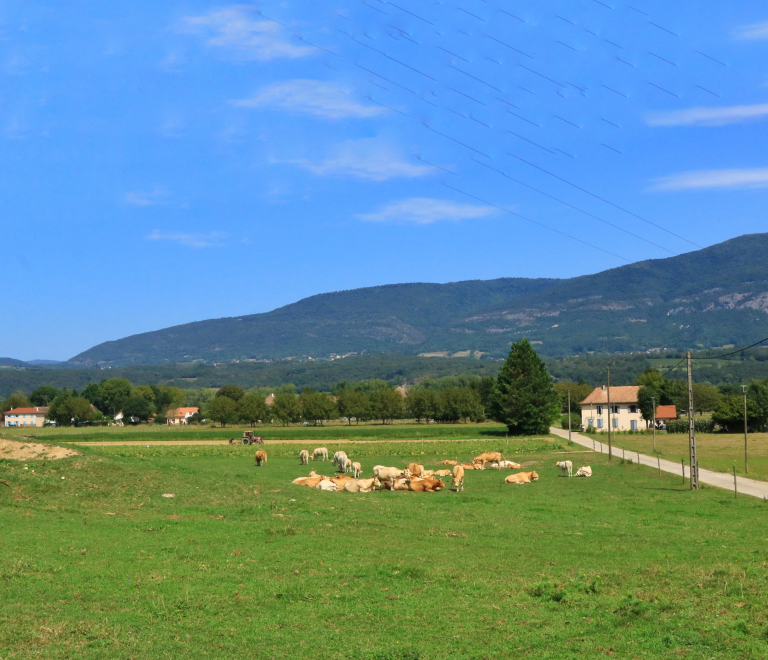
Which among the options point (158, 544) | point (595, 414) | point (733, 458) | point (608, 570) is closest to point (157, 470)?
point (158, 544)

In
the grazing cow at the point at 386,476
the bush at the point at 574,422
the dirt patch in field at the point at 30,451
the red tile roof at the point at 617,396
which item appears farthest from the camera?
the red tile roof at the point at 617,396

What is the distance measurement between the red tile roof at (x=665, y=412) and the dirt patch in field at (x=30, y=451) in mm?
115157

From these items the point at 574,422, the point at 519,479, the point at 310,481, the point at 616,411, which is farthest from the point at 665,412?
the point at 310,481

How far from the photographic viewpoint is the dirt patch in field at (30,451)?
29094mm

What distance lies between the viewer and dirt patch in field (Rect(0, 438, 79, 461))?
95.5 feet

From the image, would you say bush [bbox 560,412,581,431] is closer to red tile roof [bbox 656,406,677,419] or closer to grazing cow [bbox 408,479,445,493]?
red tile roof [bbox 656,406,677,419]

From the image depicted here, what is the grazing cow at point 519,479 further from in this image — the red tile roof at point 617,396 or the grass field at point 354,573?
the red tile roof at point 617,396

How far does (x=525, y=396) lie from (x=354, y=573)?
285ft

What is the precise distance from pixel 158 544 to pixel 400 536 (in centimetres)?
648

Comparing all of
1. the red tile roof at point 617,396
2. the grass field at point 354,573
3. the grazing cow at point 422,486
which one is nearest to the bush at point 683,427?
the red tile roof at point 617,396

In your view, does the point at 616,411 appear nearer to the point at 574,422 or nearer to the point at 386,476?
the point at 574,422

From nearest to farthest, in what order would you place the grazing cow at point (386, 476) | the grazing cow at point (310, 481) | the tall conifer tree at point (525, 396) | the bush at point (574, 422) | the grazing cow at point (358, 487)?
the grazing cow at point (358, 487) < the grazing cow at point (386, 476) < the grazing cow at point (310, 481) < the tall conifer tree at point (525, 396) < the bush at point (574, 422)

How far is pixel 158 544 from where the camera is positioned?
19.1 meters

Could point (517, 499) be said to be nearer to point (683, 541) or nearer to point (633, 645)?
point (683, 541)
